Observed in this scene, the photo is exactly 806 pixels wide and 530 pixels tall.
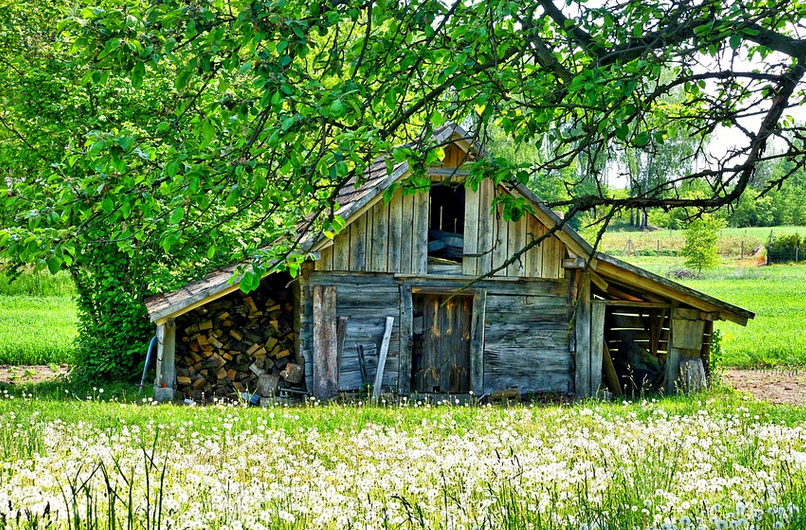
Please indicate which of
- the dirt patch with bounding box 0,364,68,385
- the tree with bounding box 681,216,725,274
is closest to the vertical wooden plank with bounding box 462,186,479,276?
the dirt patch with bounding box 0,364,68,385

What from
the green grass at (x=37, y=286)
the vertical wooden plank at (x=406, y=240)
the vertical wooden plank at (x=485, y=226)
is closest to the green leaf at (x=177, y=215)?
the vertical wooden plank at (x=406, y=240)

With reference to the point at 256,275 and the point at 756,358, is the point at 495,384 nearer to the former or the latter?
the point at 756,358

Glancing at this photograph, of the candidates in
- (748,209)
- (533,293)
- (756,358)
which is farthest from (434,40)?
(748,209)

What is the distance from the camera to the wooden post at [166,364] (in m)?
14.4

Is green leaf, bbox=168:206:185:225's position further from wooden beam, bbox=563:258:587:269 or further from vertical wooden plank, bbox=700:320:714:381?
vertical wooden plank, bbox=700:320:714:381

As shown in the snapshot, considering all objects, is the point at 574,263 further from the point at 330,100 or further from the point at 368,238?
the point at 330,100

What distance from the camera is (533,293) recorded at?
16.3 metres

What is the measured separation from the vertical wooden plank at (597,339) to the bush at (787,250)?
50348 mm

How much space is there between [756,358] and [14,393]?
705 inches

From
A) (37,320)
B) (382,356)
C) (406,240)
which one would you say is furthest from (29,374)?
(406,240)

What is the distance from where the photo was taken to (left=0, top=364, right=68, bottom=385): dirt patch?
1766cm

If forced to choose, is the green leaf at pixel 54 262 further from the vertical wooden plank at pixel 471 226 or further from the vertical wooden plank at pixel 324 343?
the vertical wooden plank at pixel 471 226

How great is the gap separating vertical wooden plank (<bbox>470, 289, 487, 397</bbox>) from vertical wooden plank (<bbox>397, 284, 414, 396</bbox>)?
126 cm

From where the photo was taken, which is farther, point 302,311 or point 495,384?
point 495,384
